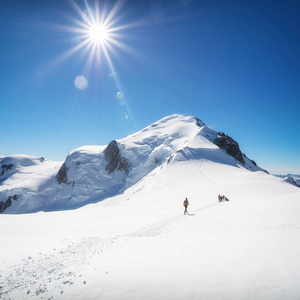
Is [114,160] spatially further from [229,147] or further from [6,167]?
[6,167]

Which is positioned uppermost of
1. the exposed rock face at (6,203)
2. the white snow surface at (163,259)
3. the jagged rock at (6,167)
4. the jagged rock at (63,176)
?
the jagged rock at (6,167)

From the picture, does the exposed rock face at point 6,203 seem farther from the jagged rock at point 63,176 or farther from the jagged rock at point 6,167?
the jagged rock at point 6,167

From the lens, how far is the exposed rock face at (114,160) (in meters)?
69.8

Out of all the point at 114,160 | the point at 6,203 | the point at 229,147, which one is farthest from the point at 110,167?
the point at 229,147

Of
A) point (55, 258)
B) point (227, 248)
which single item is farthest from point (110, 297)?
point (227, 248)

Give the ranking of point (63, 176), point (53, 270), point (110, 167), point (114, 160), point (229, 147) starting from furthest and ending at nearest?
point (229, 147) → point (63, 176) → point (114, 160) → point (110, 167) → point (53, 270)

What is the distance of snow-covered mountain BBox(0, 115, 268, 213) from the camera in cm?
5994

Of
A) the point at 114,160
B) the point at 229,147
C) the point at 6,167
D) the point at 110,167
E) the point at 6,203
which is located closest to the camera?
the point at 6,203

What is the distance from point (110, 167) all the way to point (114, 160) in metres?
3.72

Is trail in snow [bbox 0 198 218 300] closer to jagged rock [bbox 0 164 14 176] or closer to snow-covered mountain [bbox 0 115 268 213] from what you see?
snow-covered mountain [bbox 0 115 268 213]

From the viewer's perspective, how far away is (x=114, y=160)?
73.6m

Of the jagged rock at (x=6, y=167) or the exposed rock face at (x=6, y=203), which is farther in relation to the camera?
the jagged rock at (x=6, y=167)

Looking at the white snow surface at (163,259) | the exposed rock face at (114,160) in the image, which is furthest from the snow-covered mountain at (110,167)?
the white snow surface at (163,259)

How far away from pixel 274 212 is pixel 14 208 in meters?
83.9
